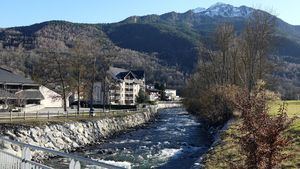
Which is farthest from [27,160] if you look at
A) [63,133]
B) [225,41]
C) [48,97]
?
[48,97]

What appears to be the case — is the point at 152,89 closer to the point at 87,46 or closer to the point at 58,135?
the point at 87,46

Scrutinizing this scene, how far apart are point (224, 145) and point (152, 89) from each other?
149 m

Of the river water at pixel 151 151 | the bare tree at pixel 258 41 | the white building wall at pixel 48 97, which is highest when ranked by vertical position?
the bare tree at pixel 258 41

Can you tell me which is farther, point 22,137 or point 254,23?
point 254,23

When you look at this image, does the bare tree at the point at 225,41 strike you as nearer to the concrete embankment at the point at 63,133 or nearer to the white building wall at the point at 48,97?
the concrete embankment at the point at 63,133

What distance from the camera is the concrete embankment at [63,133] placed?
37.2 metres

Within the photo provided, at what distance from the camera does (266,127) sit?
45.3ft

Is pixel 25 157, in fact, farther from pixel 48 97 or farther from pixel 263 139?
pixel 48 97

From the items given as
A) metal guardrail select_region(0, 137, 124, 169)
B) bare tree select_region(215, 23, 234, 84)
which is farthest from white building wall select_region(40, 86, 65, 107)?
metal guardrail select_region(0, 137, 124, 169)

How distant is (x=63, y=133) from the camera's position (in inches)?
1694

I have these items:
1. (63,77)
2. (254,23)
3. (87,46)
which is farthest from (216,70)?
(63,77)

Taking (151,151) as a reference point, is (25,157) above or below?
above

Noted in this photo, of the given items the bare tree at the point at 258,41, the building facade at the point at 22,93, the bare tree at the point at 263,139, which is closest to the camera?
the bare tree at the point at 263,139

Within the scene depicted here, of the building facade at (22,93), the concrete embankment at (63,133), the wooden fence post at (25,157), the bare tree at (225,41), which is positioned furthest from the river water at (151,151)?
the building facade at (22,93)
